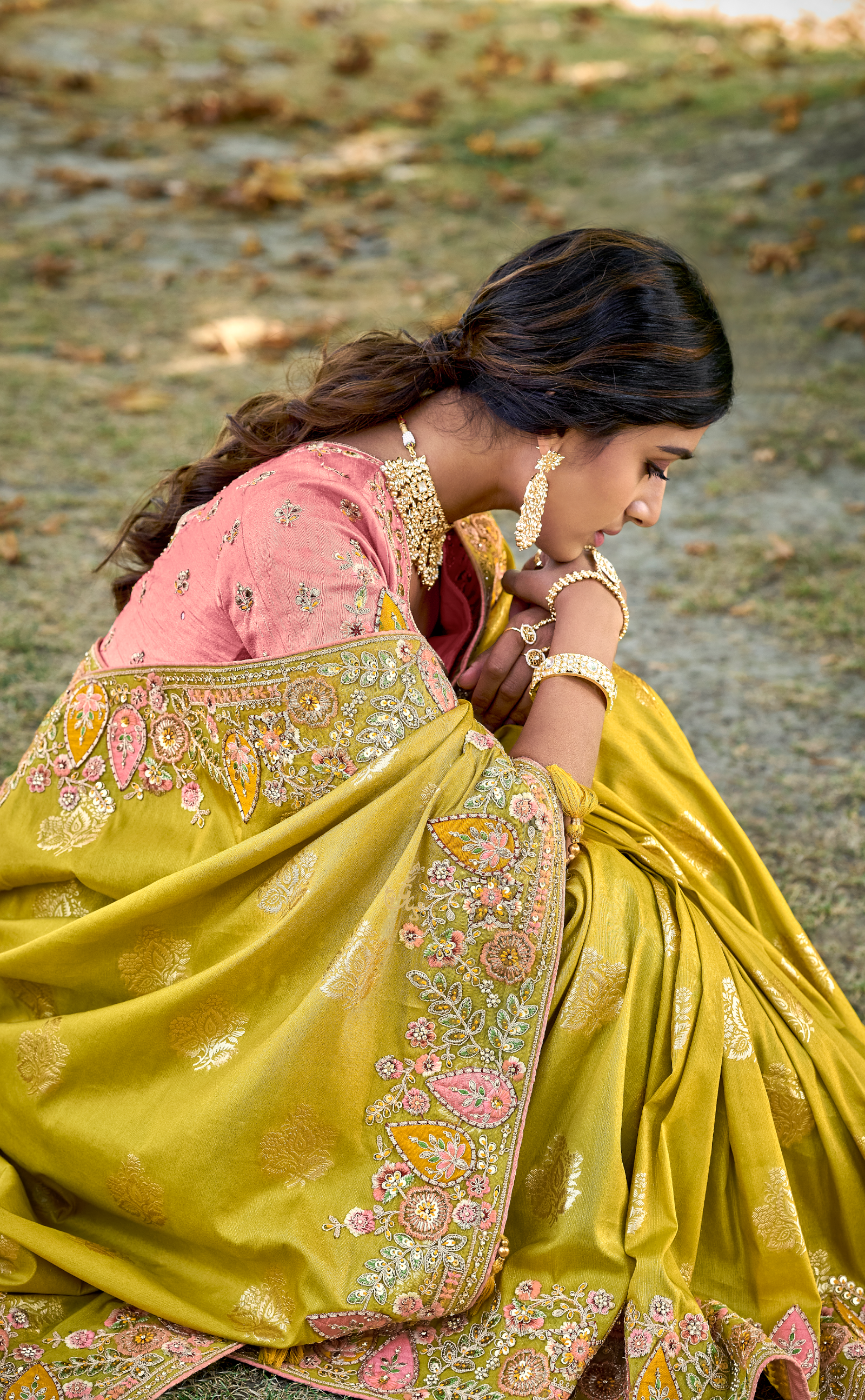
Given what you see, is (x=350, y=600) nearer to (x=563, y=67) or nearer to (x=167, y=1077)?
(x=167, y=1077)

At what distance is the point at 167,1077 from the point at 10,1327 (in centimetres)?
41

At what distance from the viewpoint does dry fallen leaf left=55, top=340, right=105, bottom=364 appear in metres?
5.75

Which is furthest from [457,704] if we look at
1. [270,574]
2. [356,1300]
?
[356,1300]

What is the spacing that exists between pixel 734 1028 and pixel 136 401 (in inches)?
174

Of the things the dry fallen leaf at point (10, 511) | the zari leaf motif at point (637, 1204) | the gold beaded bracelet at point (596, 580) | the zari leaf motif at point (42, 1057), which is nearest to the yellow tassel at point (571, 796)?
the gold beaded bracelet at point (596, 580)

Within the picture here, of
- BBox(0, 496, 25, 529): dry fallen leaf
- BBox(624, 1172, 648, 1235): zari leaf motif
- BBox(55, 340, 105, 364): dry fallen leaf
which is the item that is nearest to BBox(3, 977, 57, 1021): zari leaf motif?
BBox(624, 1172, 648, 1235): zari leaf motif

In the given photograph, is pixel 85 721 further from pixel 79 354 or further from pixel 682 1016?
pixel 79 354

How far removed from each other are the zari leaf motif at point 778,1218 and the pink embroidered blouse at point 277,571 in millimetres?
997

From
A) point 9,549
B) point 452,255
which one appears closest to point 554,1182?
point 9,549

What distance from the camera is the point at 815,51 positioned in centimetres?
973

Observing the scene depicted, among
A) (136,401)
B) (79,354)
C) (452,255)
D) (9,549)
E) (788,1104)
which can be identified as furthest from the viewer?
(452,255)

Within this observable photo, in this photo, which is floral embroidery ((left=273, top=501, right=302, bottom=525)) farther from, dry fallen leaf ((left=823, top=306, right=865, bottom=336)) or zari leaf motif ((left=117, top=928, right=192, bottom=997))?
dry fallen leaf ((left=823, top=306, right=865, bottom=336))

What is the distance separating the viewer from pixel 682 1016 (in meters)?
1.77

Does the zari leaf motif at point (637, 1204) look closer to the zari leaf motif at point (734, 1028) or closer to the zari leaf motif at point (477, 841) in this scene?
the zari leaf motif at point (734, 1028)
